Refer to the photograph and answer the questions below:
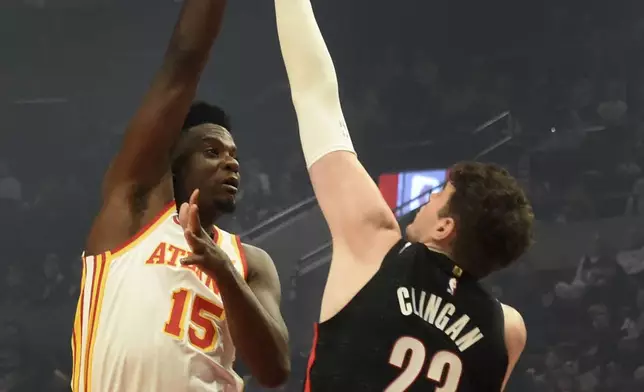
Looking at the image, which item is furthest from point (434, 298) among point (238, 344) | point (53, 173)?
point (53, 173)

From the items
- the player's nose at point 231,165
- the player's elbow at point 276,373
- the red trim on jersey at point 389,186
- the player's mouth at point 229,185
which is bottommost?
the red trim on jersey at point 389,186

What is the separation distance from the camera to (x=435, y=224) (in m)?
1.23

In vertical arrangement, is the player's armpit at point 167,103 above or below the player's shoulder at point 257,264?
above

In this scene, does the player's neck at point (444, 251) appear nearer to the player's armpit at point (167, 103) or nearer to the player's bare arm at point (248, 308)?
the player's bare arm at point (248, 308)

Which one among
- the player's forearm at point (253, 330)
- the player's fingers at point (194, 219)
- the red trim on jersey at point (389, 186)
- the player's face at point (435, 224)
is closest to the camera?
the player's face at point (435, 224)

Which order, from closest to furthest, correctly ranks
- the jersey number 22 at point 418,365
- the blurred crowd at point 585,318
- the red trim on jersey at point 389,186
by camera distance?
1. the jersey number 22 at point 418,365
2. the blurred crowd at point 585,318
3. the red trim on jersey at point 389,186

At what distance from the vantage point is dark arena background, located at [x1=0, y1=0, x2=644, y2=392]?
3.63 m

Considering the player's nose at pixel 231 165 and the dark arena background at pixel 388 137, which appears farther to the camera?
the dark arena background at pixel 388 137

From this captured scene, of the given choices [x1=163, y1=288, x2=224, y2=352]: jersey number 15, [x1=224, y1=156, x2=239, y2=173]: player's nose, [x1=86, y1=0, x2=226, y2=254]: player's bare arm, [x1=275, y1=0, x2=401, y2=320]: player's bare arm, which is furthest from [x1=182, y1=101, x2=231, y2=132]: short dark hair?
[x1=275, y1=0, x2=401, y2=320]: player's bare arm

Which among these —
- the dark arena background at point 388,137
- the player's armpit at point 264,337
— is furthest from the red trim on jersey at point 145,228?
the dark arena background at point 388,137

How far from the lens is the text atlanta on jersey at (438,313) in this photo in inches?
43.9

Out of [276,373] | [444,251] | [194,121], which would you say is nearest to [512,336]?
[444,251]

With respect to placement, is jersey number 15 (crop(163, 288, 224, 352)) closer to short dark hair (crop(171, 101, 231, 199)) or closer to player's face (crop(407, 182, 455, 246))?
short dark hair (crop(171, 101, 231, 199))

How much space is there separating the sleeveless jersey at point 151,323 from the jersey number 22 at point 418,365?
23.3 inches
